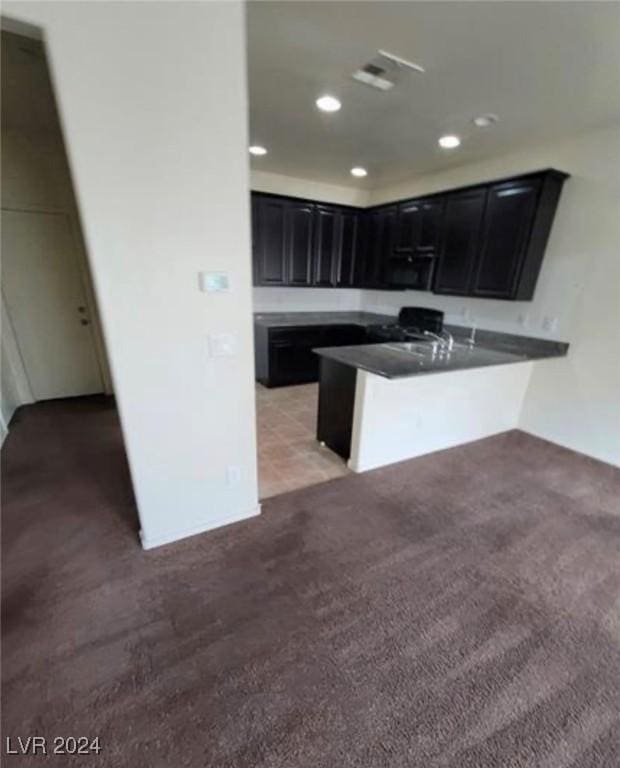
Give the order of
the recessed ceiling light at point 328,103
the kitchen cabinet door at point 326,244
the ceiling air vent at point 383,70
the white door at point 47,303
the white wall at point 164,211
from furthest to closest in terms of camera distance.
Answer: the kitchen cabinet door at point 326,244 → the white door at point 47,303 → the recessed ceiling light at point 328,103 → the ceiling air vent at point 383,70 → the white wall at point 164,211

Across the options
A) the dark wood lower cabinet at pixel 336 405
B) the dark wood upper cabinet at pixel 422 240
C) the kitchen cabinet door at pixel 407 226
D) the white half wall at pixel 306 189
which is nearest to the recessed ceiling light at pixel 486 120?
the dark wood upper cabinet at pixel 422 240

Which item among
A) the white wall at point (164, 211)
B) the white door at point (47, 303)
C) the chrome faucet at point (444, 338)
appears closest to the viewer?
the white wall at point (164, 211)

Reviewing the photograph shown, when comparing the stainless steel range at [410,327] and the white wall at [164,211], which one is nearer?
the white wall at [164,211]

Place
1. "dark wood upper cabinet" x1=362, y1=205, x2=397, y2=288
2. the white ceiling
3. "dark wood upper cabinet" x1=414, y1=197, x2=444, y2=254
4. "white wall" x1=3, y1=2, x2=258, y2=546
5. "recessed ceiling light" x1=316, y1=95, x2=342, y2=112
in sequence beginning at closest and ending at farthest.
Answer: "white wall" x1=3, y1=2, x2=258, y2=546
the white ceiling
"recessed ceiling light" x1=316, y1=95, x2=342, y2=112
"dark wood upper cabinet" x1=414, y1=197, x2=444, y2=254
"dark wood upper cabinet" x1=362, y1=205, x2=397, y2=288

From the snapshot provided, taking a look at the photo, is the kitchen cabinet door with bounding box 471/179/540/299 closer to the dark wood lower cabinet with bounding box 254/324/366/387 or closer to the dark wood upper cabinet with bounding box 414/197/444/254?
the dark wood upper cabinet with bounding box 414/197/444/254

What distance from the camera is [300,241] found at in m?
4.61

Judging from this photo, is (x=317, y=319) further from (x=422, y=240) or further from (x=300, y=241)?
(x=422, y=240)

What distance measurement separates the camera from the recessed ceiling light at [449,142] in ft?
10.1

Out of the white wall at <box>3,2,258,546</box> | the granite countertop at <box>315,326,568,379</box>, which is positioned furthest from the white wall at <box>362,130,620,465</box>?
the white wall at <box>3,2,258,546</box>

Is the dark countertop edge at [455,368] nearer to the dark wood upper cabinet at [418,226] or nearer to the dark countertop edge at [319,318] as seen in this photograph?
the dark wood upper cabinet at [418,226]

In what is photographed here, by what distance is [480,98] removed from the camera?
2354 millimetres

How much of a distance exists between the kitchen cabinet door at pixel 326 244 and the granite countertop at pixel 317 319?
0.51 metres

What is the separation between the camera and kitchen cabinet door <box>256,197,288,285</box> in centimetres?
430

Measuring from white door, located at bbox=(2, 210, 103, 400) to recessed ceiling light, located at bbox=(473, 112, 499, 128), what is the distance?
4075 millimetres
